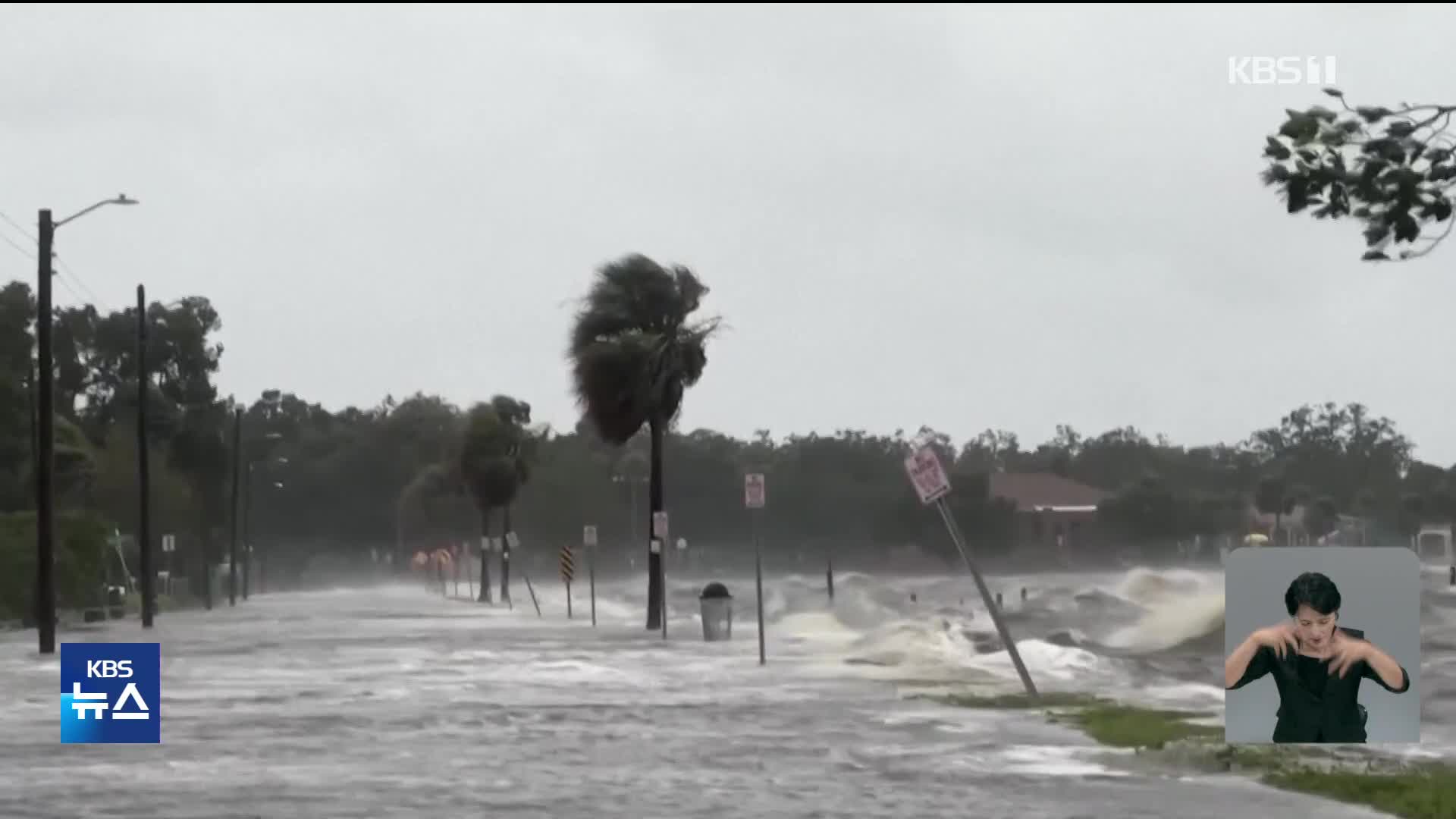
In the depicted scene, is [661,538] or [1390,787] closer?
[1390,787]

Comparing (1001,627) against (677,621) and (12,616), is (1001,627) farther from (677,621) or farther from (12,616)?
(12,616)

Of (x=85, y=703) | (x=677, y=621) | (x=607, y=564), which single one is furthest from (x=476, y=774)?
(x=607, y=564)

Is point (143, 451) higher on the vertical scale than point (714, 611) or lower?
higher

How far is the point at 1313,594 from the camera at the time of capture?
44.3 ft

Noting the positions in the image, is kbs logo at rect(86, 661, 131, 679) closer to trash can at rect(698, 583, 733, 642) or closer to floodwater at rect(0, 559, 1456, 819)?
floodwater at rect(0, 559, 1456, 819)

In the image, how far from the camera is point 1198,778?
55.6ft

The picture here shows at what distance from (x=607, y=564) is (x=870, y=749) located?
129682 millimetres

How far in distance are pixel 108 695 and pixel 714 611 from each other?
2472cm

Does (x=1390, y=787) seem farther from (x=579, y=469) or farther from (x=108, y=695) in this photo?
(x=579, y=469)

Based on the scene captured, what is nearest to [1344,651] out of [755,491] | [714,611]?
[755,491]

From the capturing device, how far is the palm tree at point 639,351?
52.5 meters

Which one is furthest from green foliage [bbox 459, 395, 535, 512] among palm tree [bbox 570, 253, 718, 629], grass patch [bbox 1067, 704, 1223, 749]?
grass patch [bbox 1067, 704, 1223, 749]

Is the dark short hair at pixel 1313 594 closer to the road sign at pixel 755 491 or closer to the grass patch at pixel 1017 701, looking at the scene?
the grass patch at pixel 1017 701

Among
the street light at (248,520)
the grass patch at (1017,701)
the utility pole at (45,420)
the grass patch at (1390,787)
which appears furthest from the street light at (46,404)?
the street light at (248,520)
